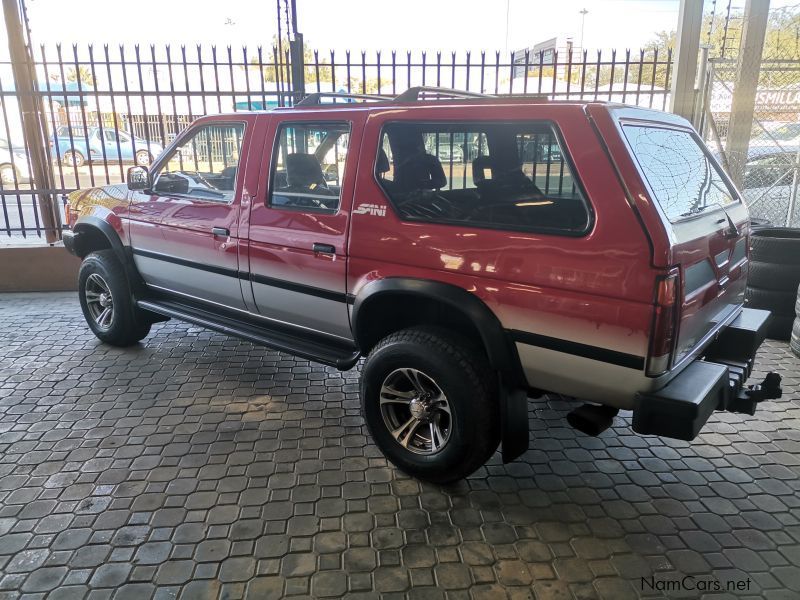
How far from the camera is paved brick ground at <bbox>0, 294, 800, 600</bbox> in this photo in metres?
2.47

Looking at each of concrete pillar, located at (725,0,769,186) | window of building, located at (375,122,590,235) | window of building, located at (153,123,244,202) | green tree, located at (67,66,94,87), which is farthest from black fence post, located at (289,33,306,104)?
concrete pillar, located at (725,0,769,186)

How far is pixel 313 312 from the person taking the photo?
3.63 meters

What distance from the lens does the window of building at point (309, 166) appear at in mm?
3398

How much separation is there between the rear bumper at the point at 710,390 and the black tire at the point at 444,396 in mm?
729

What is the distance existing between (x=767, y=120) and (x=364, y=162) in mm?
5726

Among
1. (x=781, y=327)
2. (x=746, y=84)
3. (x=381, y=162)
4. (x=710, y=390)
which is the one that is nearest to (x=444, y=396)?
(x=710, y=390)

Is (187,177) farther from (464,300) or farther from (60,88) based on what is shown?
(60,88)

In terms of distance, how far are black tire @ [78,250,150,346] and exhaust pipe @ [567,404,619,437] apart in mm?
3825

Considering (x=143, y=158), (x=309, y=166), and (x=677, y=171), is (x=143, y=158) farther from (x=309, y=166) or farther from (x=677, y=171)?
(x=677, y=171)

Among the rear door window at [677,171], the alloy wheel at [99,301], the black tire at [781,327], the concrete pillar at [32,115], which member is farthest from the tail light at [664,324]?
the concrete pillar at [32,115]

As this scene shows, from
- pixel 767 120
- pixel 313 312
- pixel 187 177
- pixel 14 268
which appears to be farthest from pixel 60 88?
pixel 767 120

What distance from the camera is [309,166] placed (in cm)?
361

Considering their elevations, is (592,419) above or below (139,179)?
below

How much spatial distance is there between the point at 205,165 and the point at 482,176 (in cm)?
236
